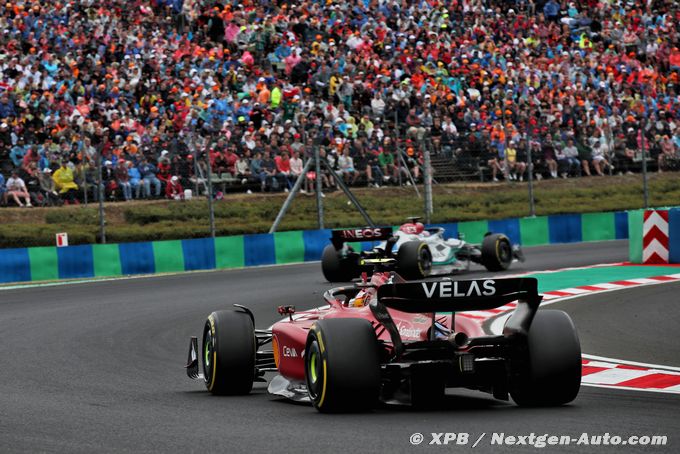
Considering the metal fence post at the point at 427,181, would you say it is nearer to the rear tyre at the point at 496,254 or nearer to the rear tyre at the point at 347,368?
the rear tyre at the point at 496,254

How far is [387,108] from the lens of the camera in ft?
96.1

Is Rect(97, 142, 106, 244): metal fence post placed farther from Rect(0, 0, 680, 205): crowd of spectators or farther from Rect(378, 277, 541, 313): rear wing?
Rect(378, 277, 541, 313): rear wing

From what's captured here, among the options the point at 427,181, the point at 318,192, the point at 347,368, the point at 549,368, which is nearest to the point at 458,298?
the point at 549,368

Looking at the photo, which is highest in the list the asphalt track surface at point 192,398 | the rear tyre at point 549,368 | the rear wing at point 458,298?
the rear wing at point 458,298

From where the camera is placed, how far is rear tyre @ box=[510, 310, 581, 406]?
734 centimetres

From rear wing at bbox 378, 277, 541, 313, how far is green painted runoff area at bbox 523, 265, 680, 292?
32.1 feet

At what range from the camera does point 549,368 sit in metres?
7.34

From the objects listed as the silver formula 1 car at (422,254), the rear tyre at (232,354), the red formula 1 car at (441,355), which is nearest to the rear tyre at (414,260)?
the silver formula 1 car at (422,254)

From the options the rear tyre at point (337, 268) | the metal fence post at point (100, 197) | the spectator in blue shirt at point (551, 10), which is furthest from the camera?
the spectator in blue shirt at point (551, 10)

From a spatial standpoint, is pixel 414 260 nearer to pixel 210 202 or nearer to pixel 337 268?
pixel 337 268

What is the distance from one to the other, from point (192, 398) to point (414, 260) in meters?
10.2

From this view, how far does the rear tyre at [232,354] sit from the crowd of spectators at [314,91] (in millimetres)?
13607

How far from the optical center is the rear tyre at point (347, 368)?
717 cm

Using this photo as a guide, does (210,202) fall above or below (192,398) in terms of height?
above
